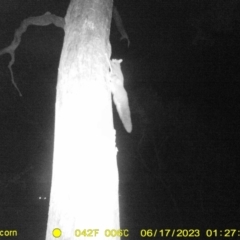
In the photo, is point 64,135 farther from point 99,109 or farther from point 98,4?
point 98,4

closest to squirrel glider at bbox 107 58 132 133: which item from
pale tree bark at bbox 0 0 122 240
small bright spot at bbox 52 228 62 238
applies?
pale tree bark at bbox 0 0 122 240

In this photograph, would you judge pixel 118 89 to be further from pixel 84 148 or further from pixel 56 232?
pixel 56 232

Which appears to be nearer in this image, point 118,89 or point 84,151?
point 84,151

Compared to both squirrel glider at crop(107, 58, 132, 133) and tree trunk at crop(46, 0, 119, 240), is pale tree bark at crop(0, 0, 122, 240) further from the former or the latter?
squirrel glider at crop(107, 58, 132, 133)

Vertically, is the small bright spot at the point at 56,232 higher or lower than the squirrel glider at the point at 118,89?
lower

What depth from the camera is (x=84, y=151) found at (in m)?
1.44

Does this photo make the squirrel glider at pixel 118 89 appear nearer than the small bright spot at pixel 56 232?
No

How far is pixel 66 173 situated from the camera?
4.73ft

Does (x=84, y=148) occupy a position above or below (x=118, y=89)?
below

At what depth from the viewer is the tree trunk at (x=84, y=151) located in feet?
4.53

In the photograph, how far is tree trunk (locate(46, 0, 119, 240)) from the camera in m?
1.38

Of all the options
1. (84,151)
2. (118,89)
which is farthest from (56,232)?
(118,89)

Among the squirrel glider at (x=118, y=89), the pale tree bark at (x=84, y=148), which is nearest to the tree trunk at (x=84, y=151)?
the pale tree bark at (x=84, y=148)

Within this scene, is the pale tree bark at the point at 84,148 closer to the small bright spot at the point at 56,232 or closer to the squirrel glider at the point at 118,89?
the small bright spot at the point at 56,232
